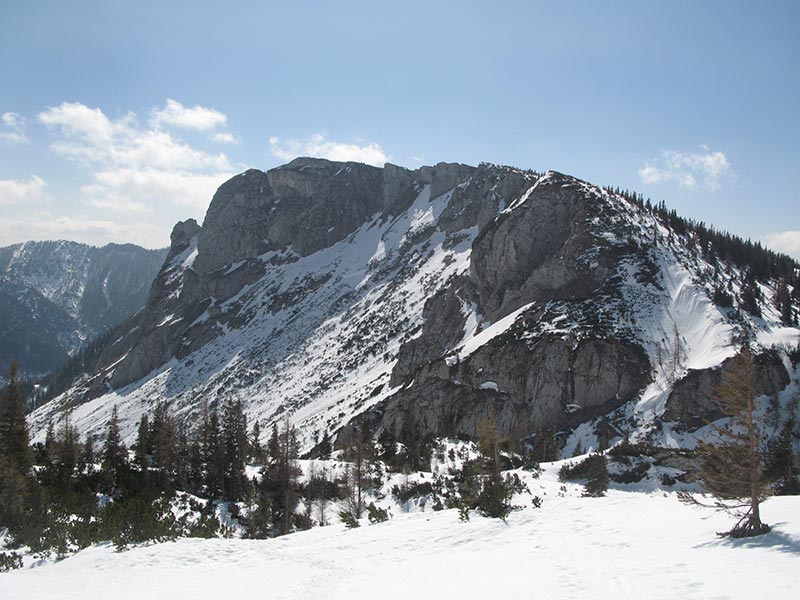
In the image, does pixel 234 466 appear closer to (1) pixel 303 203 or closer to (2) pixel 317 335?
(2) pixel 317 335

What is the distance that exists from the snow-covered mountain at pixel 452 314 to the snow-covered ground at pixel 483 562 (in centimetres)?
3376

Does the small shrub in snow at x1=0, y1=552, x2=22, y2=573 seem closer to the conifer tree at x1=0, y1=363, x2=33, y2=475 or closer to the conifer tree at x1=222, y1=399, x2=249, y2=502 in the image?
the conifer tree at x1=0, y1=363, x2=33, y2=475

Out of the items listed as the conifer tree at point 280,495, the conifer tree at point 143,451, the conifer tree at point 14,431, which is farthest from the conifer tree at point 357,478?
the conifer tree at point 14,431

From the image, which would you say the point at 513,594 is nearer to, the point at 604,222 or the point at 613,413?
the point at 613,413

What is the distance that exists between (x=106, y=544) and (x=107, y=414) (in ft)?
363

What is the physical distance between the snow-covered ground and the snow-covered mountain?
1329 inches

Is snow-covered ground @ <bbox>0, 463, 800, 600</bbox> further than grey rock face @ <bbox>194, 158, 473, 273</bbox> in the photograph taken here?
No

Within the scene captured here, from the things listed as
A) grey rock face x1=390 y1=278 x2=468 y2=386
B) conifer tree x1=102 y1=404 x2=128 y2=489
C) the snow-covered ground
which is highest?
grey rock face x1=390 y1=278 x2=468 y2=386

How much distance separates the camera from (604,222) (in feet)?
258

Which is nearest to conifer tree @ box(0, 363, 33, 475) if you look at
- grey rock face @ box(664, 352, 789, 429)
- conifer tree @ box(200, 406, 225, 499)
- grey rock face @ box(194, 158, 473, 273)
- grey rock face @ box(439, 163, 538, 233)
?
conifer tree @ box(200, 406, 225, 499)

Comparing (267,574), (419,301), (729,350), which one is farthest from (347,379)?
(267,574)

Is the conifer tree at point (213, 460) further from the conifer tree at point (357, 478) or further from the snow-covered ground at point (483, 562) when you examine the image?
the snow-covered ground at point (483, 562)

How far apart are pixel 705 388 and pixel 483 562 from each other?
148ft

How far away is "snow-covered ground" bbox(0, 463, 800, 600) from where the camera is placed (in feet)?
36.9
